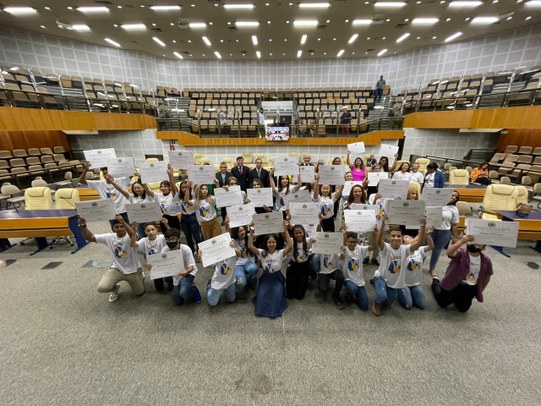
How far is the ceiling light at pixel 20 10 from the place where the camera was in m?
10.3

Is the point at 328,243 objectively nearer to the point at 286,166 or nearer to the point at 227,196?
the point at 227,196

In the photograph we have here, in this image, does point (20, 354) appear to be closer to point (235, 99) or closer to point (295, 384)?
point (295, 384)

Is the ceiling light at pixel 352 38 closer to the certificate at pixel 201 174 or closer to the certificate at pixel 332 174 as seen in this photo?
the certificate at pixel 332 174

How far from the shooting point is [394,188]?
4262 millimetres

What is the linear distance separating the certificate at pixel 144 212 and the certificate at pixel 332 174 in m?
3.23

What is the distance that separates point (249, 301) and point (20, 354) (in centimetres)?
305

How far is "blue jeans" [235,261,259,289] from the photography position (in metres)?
3.79

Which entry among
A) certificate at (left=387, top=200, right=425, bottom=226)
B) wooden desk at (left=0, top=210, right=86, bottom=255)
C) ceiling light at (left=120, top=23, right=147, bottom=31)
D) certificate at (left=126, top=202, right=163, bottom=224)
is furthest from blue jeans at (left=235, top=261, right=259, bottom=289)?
ceiling light at (left=120, top=23, right=147, bottom=31)

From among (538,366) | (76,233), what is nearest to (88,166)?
(76,233)

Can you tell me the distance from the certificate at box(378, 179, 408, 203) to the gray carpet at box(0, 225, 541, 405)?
6.10 ft

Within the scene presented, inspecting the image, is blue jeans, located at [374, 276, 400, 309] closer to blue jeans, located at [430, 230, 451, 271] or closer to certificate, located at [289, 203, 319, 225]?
certificate, located at [289, 203, 319, 225]

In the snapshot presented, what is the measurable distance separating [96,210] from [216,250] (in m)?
2.16

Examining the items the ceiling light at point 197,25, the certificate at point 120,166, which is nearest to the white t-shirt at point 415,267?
the certificate at point 120,166

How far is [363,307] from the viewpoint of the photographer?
3584 mm
